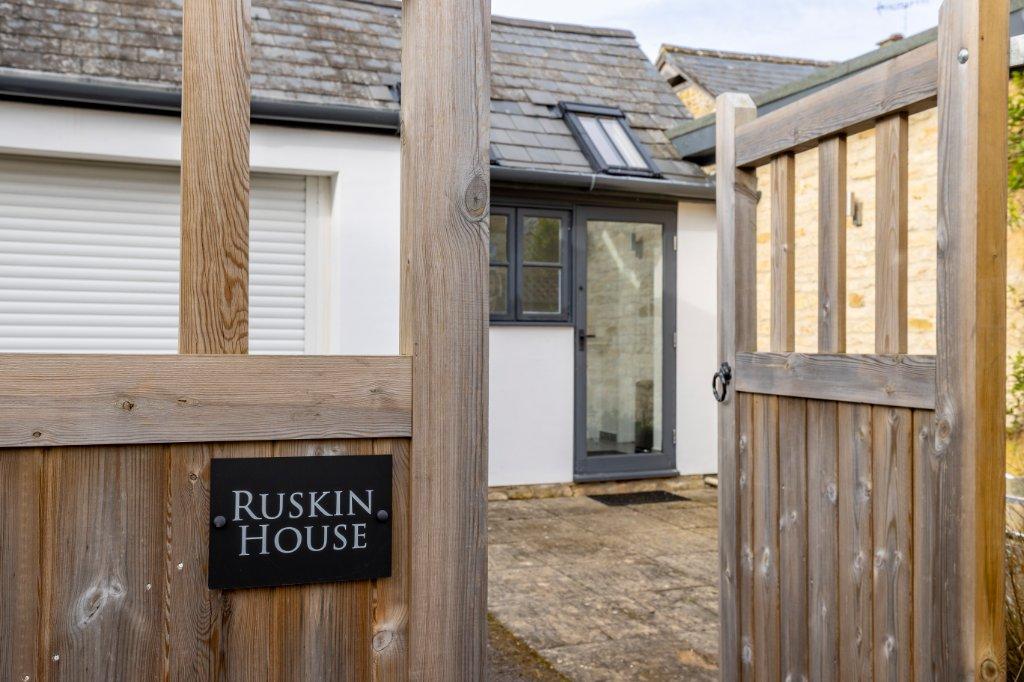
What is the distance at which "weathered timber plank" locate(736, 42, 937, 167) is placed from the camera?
2.33m

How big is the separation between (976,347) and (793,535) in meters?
0.89

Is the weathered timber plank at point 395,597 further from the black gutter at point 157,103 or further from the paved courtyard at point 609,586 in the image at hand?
the black gutter at point 157,103

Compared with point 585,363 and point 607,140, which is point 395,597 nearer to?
point 585,363

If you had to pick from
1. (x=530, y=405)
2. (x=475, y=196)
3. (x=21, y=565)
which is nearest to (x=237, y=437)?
(x=21, y=565)

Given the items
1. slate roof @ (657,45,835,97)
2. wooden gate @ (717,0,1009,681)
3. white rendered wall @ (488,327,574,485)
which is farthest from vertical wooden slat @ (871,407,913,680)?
slate roof @ (657,45,835,97)

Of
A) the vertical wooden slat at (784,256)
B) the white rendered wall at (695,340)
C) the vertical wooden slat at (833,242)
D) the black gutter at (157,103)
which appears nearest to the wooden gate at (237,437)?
the vertical wooden slat at (833,242)

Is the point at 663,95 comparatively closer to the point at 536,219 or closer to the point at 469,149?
the point at 536,219

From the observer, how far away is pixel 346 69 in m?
7.38

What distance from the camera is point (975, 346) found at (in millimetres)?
2107

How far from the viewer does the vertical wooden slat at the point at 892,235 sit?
2402 millimetres

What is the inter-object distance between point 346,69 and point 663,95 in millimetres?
3306

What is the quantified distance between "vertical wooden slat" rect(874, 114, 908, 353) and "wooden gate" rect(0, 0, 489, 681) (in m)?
1.12

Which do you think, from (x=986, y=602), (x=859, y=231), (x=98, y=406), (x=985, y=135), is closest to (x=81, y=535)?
(x=98, y=406)

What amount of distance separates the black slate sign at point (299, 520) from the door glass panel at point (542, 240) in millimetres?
5978
